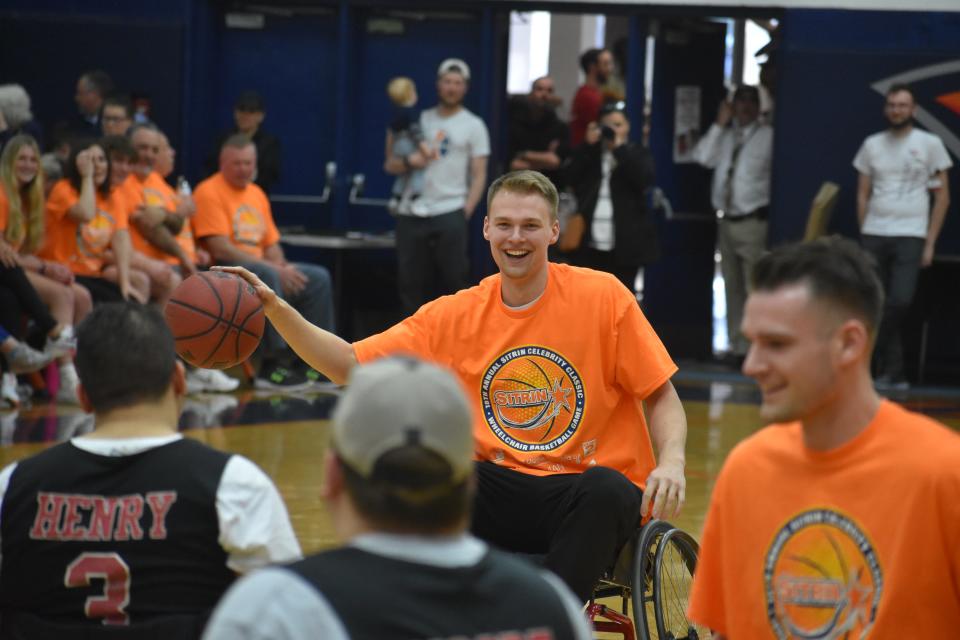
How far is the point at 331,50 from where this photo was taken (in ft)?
40.1

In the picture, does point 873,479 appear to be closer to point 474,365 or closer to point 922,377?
point 474,365

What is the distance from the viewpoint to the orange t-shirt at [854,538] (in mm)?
2506

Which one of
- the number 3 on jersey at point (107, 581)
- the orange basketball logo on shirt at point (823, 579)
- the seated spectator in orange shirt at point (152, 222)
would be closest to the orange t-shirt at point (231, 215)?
the seated spectator in orange shirt at point (152, 222)

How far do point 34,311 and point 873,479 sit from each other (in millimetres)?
6885

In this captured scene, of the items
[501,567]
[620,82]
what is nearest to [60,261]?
[620,82]

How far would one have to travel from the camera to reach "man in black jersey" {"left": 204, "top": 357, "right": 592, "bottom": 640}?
176cm

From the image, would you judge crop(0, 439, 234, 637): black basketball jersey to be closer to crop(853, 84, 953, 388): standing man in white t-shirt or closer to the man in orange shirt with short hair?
the man in orange shirt with short hair

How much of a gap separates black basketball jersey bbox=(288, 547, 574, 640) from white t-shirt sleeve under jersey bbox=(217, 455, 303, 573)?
32.4 inches

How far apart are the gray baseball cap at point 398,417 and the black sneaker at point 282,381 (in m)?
8.03

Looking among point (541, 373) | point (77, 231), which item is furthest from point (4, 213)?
point (541, 373)

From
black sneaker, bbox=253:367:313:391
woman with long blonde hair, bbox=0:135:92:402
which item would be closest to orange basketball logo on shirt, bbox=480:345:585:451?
woman with long blonde hair, bbox=0:135:92:402

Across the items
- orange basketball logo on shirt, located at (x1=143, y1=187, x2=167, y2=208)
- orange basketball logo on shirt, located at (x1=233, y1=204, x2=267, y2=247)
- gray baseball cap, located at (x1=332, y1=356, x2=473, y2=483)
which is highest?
orange basketball logo on shirt, located at (x1=143, y1=187, x2=167, y2=208)

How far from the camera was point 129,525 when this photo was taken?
8.56ft

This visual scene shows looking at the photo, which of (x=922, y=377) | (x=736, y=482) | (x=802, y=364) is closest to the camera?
(x=802, y=364)
